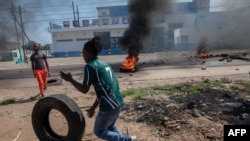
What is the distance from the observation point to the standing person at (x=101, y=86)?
116 inches

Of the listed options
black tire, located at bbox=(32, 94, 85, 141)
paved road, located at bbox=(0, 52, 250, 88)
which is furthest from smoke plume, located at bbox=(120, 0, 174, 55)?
black tire, located at bbox=(32, 94, 85, 141)

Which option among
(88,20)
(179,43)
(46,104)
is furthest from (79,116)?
(88,20)

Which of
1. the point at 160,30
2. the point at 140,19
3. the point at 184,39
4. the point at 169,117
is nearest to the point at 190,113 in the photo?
the point at 169,117

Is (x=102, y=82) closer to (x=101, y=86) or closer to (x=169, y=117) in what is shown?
(x=101, y=86)

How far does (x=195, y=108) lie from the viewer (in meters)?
5.48

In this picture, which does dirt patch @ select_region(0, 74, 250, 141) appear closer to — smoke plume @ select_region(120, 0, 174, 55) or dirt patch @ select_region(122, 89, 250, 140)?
dirt patch @ select_region(122, 89, 250, 140)

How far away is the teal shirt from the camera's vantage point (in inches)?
116

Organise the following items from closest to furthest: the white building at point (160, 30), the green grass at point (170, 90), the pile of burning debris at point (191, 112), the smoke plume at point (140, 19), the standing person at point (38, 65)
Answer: the pile of burning debris at point (191, 112) < the green grass at point (170, 90) < the standing person at point (38, 65) < the smoke plume at point (140, 19) < the white building at point (160, 30)

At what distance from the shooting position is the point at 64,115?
357 centimetres

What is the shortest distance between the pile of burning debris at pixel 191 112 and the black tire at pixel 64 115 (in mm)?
1593

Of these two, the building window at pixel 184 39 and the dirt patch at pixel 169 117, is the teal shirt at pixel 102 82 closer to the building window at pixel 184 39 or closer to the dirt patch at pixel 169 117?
the dirt patch at pixel 169 117

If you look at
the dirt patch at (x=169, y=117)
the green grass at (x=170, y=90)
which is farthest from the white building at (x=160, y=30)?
the dirt patch at (x=169, y=117)

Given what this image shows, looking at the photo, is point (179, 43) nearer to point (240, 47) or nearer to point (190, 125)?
point (240, 47)

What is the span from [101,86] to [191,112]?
9.52 feet
